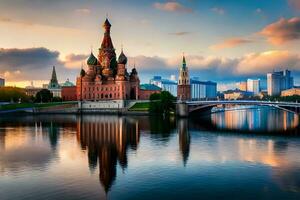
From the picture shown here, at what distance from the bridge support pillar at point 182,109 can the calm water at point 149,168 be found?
91.8ft

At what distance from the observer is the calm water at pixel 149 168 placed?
590 inches

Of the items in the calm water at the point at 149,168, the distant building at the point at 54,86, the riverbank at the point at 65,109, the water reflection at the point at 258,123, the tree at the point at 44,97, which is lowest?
the calm water at the point at 149,168

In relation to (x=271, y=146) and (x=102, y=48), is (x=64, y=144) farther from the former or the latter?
(x=102, y=48)

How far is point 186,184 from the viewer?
639 inches

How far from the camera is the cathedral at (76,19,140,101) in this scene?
7888 centimetres

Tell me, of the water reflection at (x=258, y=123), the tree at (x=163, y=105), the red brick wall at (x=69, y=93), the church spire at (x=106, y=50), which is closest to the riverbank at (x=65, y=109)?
the tree at (x=163, y=105)

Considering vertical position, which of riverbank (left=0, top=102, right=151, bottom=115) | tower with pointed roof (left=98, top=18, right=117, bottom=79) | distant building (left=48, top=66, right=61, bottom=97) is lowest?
riverbank (left=0, top=102, right=151, bottom=115)

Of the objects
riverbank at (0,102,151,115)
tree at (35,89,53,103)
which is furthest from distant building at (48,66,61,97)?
riverbank at (0,102,151,115)

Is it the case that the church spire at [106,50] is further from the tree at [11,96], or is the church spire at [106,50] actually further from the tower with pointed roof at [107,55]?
the tree at [11,96]

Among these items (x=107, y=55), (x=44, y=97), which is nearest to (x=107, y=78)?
(x=107, y=55)

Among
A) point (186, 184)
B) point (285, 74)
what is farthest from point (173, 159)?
point (285, 74)

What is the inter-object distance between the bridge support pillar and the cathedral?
19278 mm

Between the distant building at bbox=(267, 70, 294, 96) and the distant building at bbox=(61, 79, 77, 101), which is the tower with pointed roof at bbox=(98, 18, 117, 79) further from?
the distant building at bbox=(267, 70, 294, 96)

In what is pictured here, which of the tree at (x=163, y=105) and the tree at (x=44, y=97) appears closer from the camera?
the tree at (x=163, y=105)
